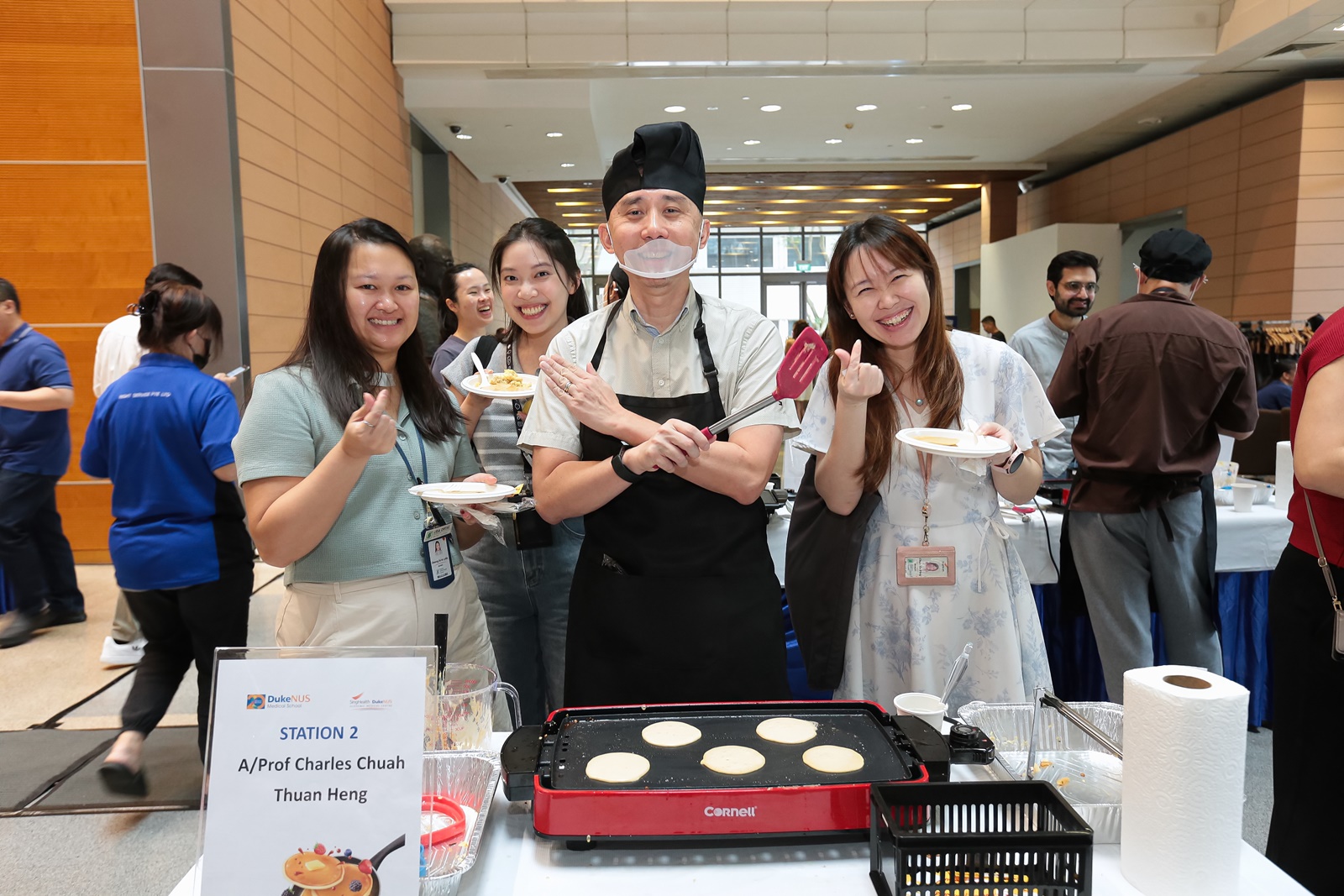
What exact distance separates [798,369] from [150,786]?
99.9 inches

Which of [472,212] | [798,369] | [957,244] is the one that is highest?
[957,244]

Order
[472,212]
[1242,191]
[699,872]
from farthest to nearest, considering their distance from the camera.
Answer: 1. [472,212]
2. [1242,191]
3. [699,872]

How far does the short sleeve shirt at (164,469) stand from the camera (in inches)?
98.3

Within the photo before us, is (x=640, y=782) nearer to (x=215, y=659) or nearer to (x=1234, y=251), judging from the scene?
(x=215, y=659)

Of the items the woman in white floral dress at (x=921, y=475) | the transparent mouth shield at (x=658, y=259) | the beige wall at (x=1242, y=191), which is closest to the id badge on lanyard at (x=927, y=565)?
the woman in white floral dress at (x=921, y=475)

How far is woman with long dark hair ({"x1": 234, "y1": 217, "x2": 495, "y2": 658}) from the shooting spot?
1400 millimetres

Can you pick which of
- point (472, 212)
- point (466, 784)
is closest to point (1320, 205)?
point (472, 212)

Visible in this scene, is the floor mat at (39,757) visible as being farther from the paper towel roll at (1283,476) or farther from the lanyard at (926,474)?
the paper towel roll at (1283,476)

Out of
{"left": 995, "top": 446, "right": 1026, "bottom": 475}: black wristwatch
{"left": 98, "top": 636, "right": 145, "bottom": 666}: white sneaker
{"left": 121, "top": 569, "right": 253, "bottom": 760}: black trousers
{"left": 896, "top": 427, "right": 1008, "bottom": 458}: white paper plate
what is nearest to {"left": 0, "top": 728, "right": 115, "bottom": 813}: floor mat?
{"left": 121, "top": 569, "right": 253, "bottom": 760}: black trousers

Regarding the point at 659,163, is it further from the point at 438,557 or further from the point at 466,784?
the point at 466,784

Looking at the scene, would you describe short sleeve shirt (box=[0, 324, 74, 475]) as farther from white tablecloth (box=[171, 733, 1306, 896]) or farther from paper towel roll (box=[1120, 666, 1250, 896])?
paper towel roll (box=[1120, 666, 1250, 896])

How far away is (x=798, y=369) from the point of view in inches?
56.1

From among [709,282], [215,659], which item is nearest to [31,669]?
[215,659]

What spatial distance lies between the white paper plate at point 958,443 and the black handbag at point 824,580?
0.57 feet
